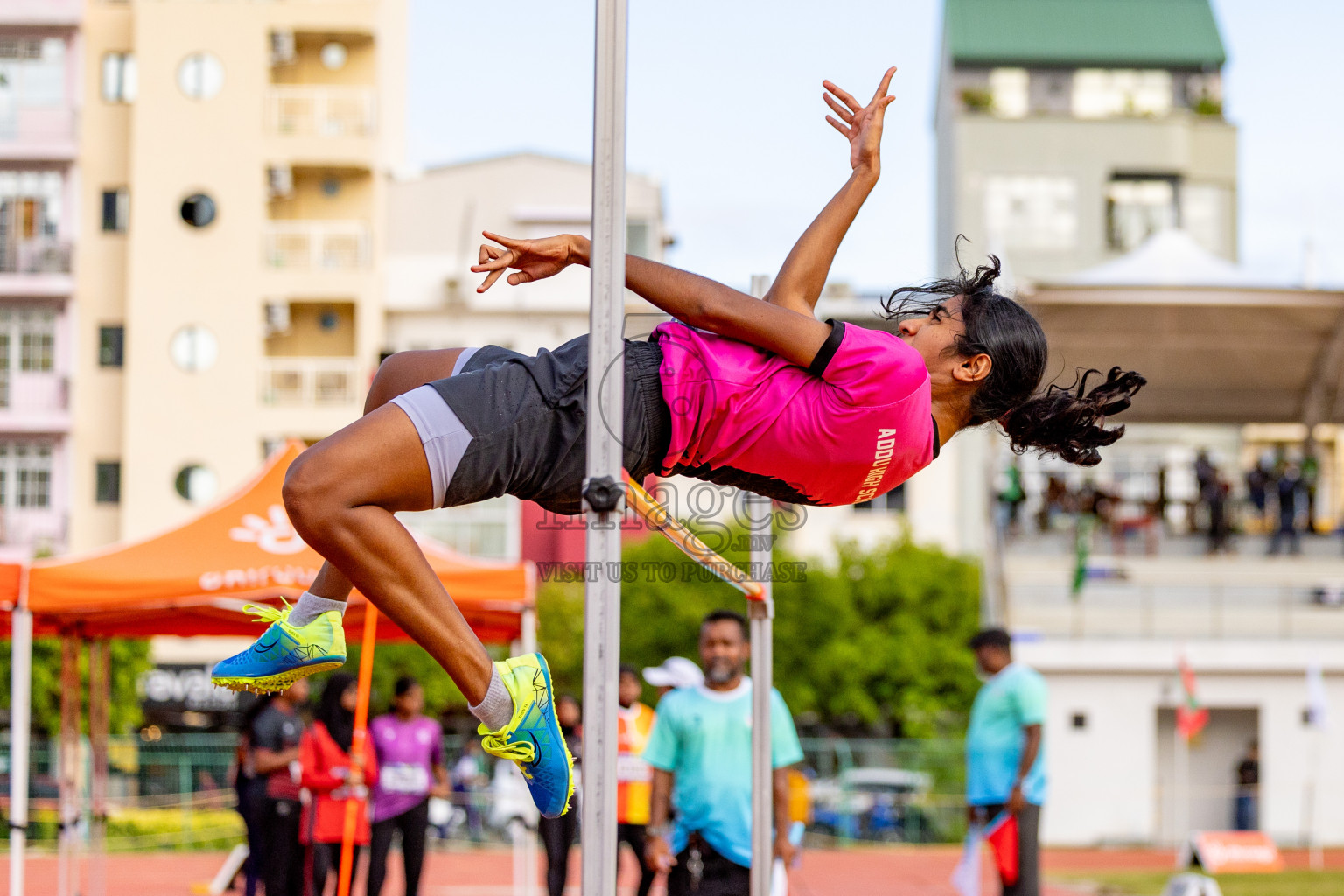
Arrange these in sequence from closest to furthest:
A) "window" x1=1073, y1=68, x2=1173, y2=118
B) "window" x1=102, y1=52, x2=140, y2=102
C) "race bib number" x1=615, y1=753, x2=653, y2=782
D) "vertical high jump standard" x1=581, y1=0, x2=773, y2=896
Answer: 1. "vertical high jump standard" x1=581, y1=0, x2=773, y2=896
2. "race bib number" x1=615, y1=753, x2=653, y2=782
3. "window" x1=102, y1=52, x2=140, y2=102
4. "window" x1=1073, y1=68, x2=1173, y2=118

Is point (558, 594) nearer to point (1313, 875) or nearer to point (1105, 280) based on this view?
point (1105, 280)

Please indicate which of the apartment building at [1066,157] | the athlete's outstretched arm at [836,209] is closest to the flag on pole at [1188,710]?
the athlete's outstretched arm at [836,209]

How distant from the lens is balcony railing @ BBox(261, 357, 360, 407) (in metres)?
28.2

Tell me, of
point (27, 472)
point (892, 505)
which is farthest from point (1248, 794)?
point (27, 472)

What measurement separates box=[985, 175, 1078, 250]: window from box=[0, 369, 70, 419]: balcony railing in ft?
69.9

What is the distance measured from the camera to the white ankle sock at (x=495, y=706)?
2342 mm

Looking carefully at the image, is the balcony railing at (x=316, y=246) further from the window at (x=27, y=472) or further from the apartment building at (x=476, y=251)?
the window at (x=27, y=472)

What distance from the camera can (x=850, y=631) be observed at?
26.4 metres

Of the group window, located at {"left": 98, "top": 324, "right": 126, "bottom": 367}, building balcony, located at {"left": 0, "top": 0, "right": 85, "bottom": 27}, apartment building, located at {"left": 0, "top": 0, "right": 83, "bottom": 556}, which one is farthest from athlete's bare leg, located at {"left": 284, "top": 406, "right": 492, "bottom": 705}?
building balcony, located at {"left": 0, "top": 0, "right": 85, "bottom": 27}

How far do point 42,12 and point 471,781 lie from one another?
60.1ft

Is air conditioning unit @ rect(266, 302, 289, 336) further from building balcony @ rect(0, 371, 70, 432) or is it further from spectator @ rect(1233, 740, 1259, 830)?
spectator @ rect(1233, 740, 1259, 830)

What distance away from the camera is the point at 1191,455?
33062 mm

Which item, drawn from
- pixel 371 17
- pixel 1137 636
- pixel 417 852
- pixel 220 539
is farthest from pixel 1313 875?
pixel 371 17

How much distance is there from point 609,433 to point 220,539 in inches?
218
